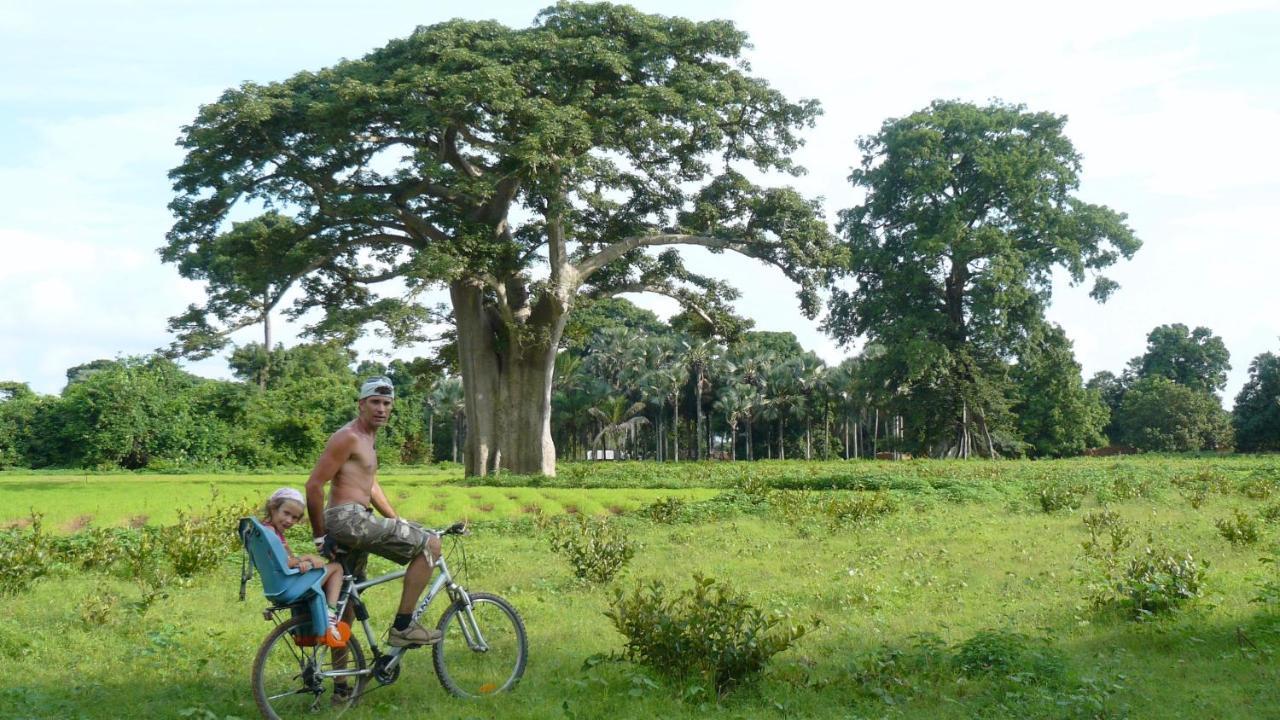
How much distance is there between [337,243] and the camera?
86.5ft

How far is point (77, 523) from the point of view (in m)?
14.1

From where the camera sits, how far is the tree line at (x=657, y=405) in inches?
1507

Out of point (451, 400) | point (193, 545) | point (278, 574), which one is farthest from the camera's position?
point (451, 400)

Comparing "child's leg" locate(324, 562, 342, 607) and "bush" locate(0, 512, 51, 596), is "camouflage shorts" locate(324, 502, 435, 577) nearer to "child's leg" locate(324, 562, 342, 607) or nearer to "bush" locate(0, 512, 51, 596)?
"child's leg" locate(324, 562, 342, 607)

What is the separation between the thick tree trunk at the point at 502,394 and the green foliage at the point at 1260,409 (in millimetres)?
43635

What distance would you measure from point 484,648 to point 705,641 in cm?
141

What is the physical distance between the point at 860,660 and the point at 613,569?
12.3 ft

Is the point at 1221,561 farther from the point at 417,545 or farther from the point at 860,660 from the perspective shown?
the point at 417,545

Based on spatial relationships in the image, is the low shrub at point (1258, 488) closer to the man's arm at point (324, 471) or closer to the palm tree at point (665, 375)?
the man's arm at point (324, 471)

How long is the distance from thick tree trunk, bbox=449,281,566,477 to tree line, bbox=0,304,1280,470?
2.60 ft

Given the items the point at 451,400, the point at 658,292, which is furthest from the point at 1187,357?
the point at 658,292

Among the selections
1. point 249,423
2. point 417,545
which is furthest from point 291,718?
point 249,423

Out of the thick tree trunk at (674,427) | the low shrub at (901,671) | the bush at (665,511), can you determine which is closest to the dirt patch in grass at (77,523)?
the bush at (665,511)

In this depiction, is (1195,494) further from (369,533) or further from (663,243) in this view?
(369,533)
